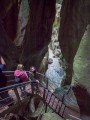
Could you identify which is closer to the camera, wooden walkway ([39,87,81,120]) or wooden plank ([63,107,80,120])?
wooden walkway ([39,87,81,120])

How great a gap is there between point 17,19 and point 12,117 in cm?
762

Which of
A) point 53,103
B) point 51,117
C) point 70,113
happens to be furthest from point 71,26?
point 51,117

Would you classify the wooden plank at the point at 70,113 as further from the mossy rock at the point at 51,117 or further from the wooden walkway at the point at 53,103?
the mossy rock at the point at 51,117

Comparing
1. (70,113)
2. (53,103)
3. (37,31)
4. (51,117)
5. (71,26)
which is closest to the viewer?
(51,117)

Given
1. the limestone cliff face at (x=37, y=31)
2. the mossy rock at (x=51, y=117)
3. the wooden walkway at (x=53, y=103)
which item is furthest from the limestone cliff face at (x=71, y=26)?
the mossy rock at (x=51, y=117)

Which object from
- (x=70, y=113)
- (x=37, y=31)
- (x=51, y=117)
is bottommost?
(x=70, y=113)

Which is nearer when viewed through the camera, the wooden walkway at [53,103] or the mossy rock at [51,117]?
the mossy rock at [51,117]

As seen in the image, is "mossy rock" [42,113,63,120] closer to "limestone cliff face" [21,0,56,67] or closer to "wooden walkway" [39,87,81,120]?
"wooden walkway" [39,87,81,120]

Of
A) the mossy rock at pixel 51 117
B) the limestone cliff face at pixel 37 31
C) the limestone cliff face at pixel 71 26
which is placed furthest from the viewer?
the limestone cliff face at pixel 37 31

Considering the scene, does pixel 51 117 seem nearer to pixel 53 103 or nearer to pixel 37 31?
pixel 53 103

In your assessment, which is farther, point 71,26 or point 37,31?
point 37,31

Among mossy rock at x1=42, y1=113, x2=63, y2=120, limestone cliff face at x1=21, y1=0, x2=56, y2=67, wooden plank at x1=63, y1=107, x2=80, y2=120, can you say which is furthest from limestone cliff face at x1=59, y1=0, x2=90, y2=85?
mossy rock at x1=42, y1=113, x2=63, y2=120

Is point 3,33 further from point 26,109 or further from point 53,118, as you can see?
point 53,118

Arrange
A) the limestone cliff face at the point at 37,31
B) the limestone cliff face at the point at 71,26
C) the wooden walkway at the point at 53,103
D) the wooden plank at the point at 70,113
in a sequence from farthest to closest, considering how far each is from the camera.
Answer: the limestone cliff face at the point at 37,31, the limestone cliff face at the point at 71,26, the wooden plank at the point at 70,113, the wooden walkway at the point at 53,103
